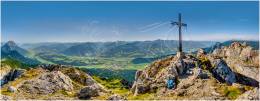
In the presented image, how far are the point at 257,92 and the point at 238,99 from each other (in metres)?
9.42

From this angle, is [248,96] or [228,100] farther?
[228,100]

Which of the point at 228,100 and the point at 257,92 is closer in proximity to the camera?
the point at 257,92

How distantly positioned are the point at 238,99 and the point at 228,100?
11668 mm

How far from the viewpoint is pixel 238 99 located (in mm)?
187500

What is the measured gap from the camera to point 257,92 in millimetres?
180000

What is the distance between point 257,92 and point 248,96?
3256 mm

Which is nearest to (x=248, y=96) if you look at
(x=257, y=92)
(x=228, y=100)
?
(x=257, y=92)

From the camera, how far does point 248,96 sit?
18025 centimetres

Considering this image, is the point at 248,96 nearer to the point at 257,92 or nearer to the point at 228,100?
the point at 257,92

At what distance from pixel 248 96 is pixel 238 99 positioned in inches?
302

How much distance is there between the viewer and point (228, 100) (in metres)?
199
